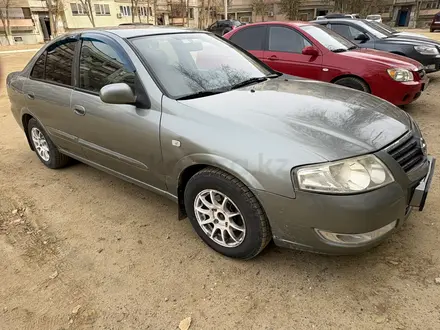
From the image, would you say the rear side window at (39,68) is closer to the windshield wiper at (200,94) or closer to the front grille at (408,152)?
the windshield wiper at (200,94)

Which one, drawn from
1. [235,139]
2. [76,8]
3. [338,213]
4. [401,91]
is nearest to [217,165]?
[235,139]

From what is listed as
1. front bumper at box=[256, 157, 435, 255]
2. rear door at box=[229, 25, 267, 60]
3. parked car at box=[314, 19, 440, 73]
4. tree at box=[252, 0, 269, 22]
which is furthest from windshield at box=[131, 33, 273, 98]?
tree at box=[252, 0, 269, 22]

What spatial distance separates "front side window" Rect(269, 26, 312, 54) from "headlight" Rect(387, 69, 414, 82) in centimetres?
138

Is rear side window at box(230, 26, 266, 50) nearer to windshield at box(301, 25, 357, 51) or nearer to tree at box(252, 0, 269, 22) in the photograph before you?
windshield at box(301, 25, 357, 51)

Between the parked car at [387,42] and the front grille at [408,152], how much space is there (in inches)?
232

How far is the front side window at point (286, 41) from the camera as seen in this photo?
5.79m

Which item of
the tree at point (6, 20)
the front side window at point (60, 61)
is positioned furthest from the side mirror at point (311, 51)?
the tree at point (6, 20)

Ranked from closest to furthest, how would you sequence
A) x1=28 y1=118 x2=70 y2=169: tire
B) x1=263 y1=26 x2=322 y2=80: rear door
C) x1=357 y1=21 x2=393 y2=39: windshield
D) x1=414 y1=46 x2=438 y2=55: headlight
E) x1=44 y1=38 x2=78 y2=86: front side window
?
x1=44 y1=38 x2=78 y2=86: front side window < x1=28 y1=118 x2=70 y2=169: tire < x1=263 y1=26 x2=322 y2=80: rear door < x1=414 y1=46 x2=438 y2=55: headlight < x1=357 y1=21 x2=393 y2=39: windshield

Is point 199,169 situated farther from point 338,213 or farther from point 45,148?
point 45,148

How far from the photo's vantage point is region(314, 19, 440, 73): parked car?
23.8ft

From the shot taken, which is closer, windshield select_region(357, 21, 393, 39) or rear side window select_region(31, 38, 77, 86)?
rear side window select_region(31, 38, 77, 86)

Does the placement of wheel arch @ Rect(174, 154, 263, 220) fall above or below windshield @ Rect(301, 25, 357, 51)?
below

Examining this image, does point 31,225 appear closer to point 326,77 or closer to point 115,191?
point 115,191

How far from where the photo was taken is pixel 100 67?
3043 millimetres
